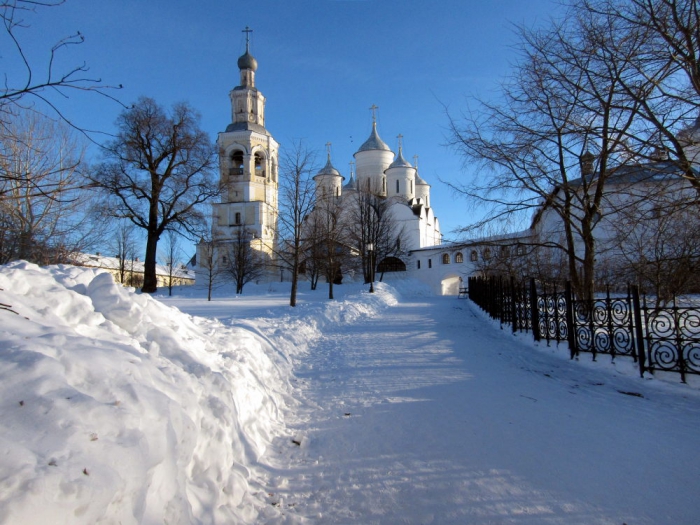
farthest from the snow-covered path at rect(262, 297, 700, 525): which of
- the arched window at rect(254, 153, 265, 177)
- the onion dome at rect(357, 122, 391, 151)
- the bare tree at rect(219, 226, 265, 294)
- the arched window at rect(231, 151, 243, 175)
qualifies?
the onion dome at rect(357, 122, 391, 151)

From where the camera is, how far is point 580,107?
342 inches

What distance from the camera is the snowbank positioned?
192 centimetres

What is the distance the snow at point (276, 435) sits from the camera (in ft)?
7.09

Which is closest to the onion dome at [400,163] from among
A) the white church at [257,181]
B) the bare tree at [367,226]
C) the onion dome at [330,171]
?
the white church at [257,181]

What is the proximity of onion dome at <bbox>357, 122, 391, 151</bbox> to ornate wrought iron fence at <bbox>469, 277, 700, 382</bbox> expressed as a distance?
5003 cm

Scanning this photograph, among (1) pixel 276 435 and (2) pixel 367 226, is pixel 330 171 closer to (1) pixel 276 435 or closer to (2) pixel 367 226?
(2) pixel 367 226

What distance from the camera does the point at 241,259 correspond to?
1606 inches

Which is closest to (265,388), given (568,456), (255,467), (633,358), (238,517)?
(255,467)

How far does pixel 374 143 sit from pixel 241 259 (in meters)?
28.2

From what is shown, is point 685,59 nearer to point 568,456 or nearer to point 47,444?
point 568,456

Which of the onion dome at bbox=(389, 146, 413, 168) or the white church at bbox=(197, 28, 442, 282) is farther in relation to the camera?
the onion dome at bbox=(389, 146, 413, 168)

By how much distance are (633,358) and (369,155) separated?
179 ft

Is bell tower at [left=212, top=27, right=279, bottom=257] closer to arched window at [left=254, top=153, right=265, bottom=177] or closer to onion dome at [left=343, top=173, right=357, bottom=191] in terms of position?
arched window at [left=254, top=153, right=265, bottom=177]

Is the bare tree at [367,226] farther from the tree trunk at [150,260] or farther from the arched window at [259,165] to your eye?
the tree trunk at [150,260]
